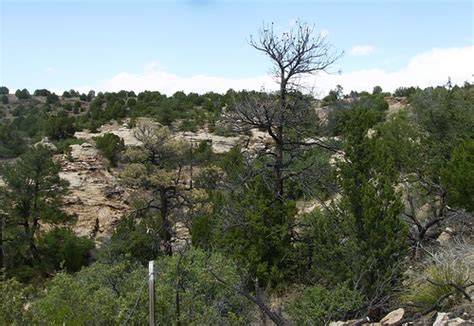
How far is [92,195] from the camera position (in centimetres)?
2694

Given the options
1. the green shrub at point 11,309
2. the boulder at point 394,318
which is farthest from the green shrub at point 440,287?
the green shrub at point 11,309

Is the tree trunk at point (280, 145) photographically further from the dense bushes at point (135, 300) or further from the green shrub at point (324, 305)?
the green shrub at point (324, 305)

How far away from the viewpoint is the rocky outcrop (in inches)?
1009

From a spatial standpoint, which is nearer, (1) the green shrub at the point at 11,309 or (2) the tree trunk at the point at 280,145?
(1) the green shrub at the point at 11,309

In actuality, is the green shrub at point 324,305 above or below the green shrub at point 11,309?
below

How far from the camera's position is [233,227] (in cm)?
→ 1212

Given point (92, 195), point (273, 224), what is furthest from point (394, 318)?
point (92, 195)

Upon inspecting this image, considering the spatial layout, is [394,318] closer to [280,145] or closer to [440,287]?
[440,287]

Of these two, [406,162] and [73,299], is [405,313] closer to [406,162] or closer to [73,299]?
[73,299]

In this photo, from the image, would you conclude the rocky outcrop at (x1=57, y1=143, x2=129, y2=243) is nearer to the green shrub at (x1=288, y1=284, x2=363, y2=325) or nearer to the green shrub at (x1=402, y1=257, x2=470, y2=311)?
the green shrub at (x1=288, y1=284, x2=363, y2=325)

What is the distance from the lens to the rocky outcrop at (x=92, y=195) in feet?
84.1

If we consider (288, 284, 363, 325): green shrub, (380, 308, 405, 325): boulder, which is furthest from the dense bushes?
(380, 308, 405, 325): boulder

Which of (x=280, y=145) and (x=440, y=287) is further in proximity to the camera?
(x=280, y=145)

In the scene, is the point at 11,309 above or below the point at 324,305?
above
